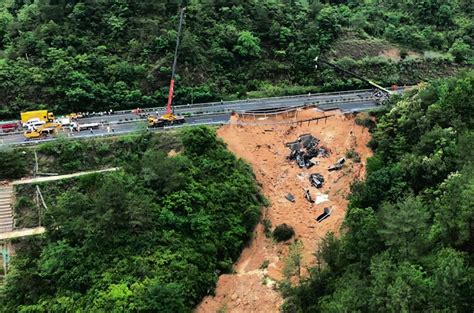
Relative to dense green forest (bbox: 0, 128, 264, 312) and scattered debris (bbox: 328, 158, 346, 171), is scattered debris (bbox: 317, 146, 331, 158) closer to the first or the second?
scattered debris (bbox: 328, 158, 346, 171)

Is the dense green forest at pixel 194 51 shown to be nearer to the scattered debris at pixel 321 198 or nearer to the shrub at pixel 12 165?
the shrub at pixel 12 165

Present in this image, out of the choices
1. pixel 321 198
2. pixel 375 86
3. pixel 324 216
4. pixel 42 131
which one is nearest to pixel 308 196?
pixel 321 198

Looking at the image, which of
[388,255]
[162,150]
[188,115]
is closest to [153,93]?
[188,115]

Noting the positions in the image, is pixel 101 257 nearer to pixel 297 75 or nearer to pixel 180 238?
pixel 180 238

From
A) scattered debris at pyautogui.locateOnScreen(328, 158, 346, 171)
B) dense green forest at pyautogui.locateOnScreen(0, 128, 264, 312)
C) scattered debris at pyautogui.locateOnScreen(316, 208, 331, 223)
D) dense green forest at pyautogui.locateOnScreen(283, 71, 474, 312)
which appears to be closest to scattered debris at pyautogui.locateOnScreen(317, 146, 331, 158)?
scattered debris at pyautogui.locateOnScreen(328, 158, 346, 171)

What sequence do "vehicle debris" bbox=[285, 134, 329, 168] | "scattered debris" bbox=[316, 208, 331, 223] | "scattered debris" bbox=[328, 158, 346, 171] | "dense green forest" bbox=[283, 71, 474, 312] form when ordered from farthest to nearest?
"vehicle debris" bbox=[285, 134, 329, 168] < "scattered debris" bbox=[328, 158, 346, 171] < "scattered debris" bbox=[316, 208, 331, 223] < "dense green forest" bbox=[283, 71, 474, 312]

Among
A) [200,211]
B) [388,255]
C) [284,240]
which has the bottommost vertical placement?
[284,240]
